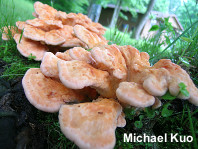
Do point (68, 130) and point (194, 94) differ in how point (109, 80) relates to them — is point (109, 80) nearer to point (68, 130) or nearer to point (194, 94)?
point (68, 130)

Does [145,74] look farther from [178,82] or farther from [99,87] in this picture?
[99,87]

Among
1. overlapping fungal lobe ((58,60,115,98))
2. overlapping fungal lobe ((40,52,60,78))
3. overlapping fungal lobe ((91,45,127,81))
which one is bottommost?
overlapping fungal lobe ((40,52,60,78))

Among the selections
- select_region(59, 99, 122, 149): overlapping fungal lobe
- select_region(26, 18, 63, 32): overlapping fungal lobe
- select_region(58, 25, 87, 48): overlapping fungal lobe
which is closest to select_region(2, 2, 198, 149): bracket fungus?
select_region(59, 99, 122, 149): overlapping fungal lobe

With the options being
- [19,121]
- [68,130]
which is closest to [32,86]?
[19,121]

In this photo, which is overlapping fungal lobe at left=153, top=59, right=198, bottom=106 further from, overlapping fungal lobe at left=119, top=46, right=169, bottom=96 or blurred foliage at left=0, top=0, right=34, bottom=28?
blurred foliage at left=0, top=0, right=34, bottom=28

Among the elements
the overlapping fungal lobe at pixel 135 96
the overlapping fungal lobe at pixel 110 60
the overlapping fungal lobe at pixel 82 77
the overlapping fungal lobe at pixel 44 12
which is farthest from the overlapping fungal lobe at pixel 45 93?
the overlapping fungal lobe at pixel 44 12

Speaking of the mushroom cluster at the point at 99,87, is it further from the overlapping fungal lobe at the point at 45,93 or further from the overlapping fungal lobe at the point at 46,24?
the overlapping fungal lobe at the point at 46,24

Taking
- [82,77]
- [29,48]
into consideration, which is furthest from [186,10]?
[29,48]
